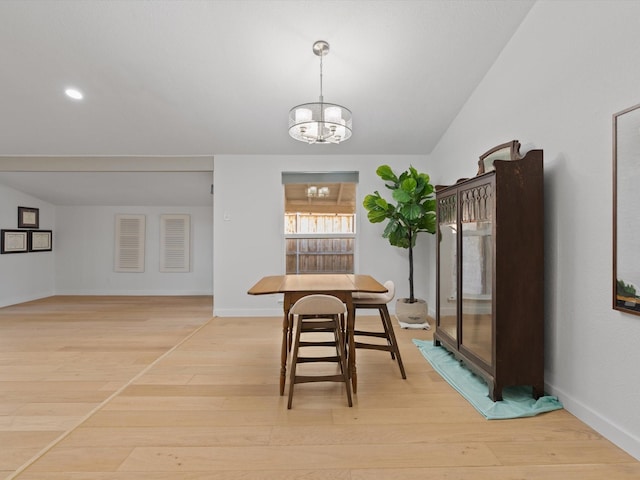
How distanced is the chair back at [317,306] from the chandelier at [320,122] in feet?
4.07

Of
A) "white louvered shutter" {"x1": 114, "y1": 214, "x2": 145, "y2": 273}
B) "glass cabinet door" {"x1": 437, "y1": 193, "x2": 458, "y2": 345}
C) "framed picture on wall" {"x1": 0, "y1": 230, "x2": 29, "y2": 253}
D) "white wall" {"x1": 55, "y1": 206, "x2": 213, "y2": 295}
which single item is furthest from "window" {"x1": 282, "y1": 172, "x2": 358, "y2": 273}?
"framed picture on wall" {"x1": 0, "y1": 230, "x2": 29, "y2": 253}

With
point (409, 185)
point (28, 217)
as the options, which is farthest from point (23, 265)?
point (409, 185)

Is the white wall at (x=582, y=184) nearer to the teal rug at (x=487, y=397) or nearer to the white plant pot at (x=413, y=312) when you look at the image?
the teal rug at (x=487, y=397)

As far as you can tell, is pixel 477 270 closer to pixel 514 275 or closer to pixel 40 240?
pixel 514 275

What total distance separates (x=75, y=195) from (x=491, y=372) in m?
6.77

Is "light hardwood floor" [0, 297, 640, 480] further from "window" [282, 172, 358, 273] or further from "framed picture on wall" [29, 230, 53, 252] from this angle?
"framed picture on wall" [29, 230, 53, 252]

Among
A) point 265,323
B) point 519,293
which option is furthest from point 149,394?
point 519,293

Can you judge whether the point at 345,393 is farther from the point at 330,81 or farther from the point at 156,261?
the point at 156,261

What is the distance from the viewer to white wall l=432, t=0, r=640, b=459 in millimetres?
1745

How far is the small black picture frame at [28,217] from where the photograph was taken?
581cm

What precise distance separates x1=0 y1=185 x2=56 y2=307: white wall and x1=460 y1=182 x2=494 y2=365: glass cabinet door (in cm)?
673

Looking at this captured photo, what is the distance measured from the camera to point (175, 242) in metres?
6.49

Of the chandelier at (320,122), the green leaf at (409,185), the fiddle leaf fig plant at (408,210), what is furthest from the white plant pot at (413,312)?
the chandelier at (320,122)

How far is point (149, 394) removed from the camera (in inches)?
92.3
